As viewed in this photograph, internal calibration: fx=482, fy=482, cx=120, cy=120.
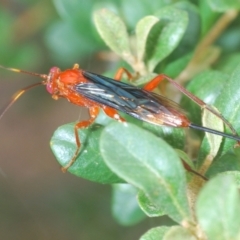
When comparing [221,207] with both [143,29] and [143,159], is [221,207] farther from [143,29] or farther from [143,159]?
[143,29]

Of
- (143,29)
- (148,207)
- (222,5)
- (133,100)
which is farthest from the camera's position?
(133,100)

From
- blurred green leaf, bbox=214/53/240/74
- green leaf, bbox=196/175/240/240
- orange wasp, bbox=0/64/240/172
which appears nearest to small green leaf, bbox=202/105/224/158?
orange wasp, bbox=0/64/240/172

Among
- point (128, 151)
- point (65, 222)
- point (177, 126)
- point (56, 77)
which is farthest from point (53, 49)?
point (128, 151)

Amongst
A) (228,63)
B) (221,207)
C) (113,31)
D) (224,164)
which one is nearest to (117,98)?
(113,31)

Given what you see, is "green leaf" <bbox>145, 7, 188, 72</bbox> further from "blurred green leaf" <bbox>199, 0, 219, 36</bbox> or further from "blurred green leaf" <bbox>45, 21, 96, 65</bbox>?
"blurred green leaf" <bbox>45, 21, 96, 65</bbox>

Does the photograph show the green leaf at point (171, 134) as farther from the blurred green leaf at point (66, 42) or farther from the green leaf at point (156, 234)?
the blurred green leaf at point (66, 42)

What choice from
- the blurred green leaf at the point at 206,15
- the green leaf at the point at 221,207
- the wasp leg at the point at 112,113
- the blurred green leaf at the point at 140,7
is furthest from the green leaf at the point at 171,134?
the blurred green leaf at the point at 140,7

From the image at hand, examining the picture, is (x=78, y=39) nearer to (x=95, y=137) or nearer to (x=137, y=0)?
(x=137, y=0)
